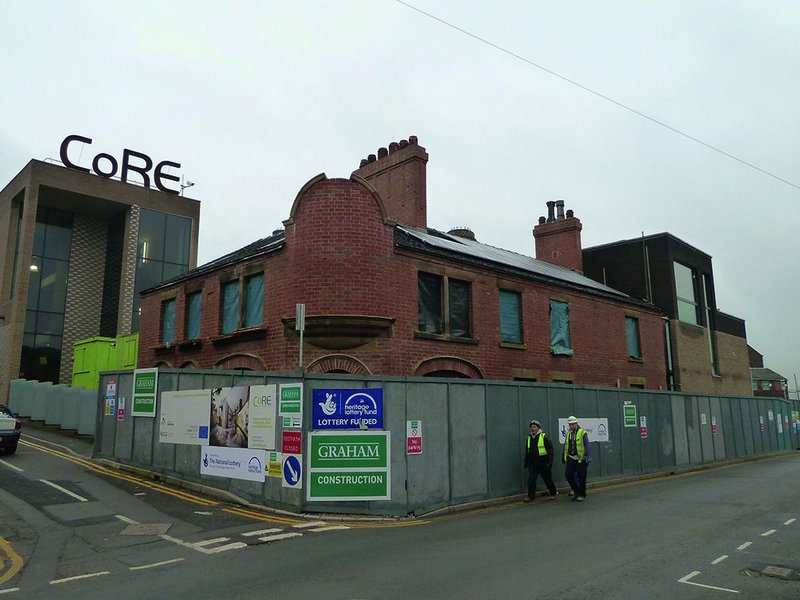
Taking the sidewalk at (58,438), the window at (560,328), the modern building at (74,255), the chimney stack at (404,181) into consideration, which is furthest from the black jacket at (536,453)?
the modern building at (74,255)

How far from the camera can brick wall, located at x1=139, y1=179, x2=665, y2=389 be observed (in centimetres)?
1593

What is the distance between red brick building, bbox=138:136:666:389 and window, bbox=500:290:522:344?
0.17ft

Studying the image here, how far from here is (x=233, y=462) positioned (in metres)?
12.9

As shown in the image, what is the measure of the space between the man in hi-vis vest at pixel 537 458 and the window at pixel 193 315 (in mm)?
12427

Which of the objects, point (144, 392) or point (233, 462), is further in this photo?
point (144, 392)

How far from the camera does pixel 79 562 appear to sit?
8039mm

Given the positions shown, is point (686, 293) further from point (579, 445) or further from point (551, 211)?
point (579, 445)

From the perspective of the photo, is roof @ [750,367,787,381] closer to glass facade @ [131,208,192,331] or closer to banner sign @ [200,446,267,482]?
glass facade @ [131,208,192,331]

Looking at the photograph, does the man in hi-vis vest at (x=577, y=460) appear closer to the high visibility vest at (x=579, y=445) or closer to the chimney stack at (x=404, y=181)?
the high visibility vest at (x=579, y=445)

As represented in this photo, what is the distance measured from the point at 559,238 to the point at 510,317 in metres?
15.6

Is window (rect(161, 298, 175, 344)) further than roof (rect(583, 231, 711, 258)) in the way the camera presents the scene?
No

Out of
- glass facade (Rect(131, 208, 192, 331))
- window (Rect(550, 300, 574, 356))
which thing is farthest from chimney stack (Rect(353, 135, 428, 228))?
glass facade (Rect(131, 208, 192, 331))

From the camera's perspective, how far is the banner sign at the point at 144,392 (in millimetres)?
15727

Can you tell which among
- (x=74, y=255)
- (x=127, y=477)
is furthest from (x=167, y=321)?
(x=74, y=255)
